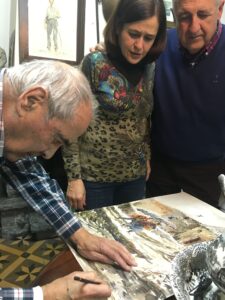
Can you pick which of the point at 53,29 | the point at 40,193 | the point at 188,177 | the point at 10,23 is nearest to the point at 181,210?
the point at 188,177

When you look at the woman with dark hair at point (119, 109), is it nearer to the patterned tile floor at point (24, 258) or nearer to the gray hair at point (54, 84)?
the gray hair at point (54, 84)

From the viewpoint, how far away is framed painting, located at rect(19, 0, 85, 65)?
74.9 inches

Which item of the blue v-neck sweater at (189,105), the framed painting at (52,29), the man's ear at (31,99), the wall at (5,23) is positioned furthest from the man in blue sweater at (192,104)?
the wall at (5,23)

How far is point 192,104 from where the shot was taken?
1213 millimetres

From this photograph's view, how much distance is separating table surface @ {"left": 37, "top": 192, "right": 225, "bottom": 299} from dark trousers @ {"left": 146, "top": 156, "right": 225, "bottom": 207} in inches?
3.4

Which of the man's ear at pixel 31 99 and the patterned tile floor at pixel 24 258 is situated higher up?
the man's ear at pixel 31 99

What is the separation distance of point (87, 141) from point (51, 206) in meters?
0.32

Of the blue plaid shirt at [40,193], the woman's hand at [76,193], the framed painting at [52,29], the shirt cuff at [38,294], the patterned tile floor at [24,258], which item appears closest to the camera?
the shirt cuff at [38,294]

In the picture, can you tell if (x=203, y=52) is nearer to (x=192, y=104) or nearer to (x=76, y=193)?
(x=192, y=104)

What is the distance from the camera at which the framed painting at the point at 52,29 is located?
Result: 6.24ft

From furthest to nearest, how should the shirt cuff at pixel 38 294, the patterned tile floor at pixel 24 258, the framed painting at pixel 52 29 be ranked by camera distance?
the framed painting at pixel 52 29 < the patterned tile floor at pixel 24 258 < the shirt cuff at pixel 38 294

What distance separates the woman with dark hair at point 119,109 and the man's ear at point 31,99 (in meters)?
0.46

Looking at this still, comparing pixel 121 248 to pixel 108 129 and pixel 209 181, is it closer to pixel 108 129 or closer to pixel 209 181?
pixel 108 129

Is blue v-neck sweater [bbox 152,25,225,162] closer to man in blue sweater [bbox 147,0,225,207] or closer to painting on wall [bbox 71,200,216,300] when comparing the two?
man in blue sweater [bbox 147,0,225,207]
